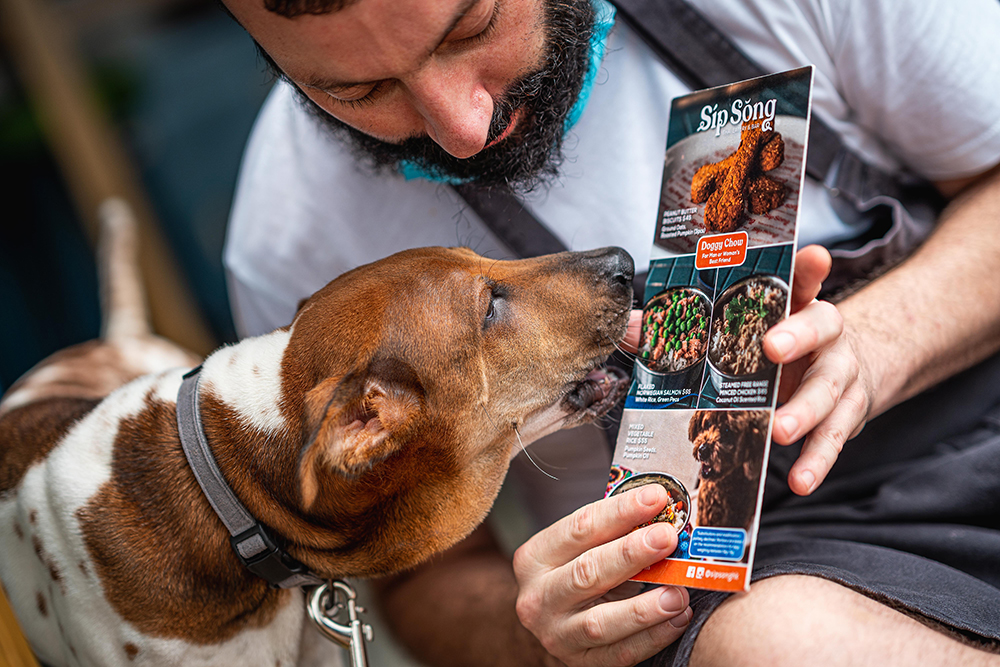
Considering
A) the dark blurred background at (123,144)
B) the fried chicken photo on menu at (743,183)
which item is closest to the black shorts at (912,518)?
the fried chicken photo on menu at (743,183)

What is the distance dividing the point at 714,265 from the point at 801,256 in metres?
0.14

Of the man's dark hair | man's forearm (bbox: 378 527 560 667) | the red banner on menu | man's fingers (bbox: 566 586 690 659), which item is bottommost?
man's forearm (bbox: 378 527 560 667)

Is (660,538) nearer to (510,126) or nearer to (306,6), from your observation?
(510,126)

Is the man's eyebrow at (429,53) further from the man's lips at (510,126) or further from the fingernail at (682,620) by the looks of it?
the fingernail at (682,620)

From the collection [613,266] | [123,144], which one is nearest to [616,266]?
[613,266]

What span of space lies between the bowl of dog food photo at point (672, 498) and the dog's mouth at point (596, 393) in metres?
0.31

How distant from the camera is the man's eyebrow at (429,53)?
117cm

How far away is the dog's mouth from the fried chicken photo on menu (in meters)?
0.40

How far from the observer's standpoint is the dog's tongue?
4.90 ft

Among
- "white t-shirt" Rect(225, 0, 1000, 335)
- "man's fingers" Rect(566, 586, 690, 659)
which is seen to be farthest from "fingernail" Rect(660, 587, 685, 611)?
"white t-shirt" Rect(225, 0, 1000, 335)

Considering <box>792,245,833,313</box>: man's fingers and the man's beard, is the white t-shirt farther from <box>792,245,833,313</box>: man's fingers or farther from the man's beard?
<box>792,245,833,313</box>: man's fingers

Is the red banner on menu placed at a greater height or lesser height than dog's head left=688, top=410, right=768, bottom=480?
greater

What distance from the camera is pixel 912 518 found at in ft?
4.72

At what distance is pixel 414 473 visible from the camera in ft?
4.58
